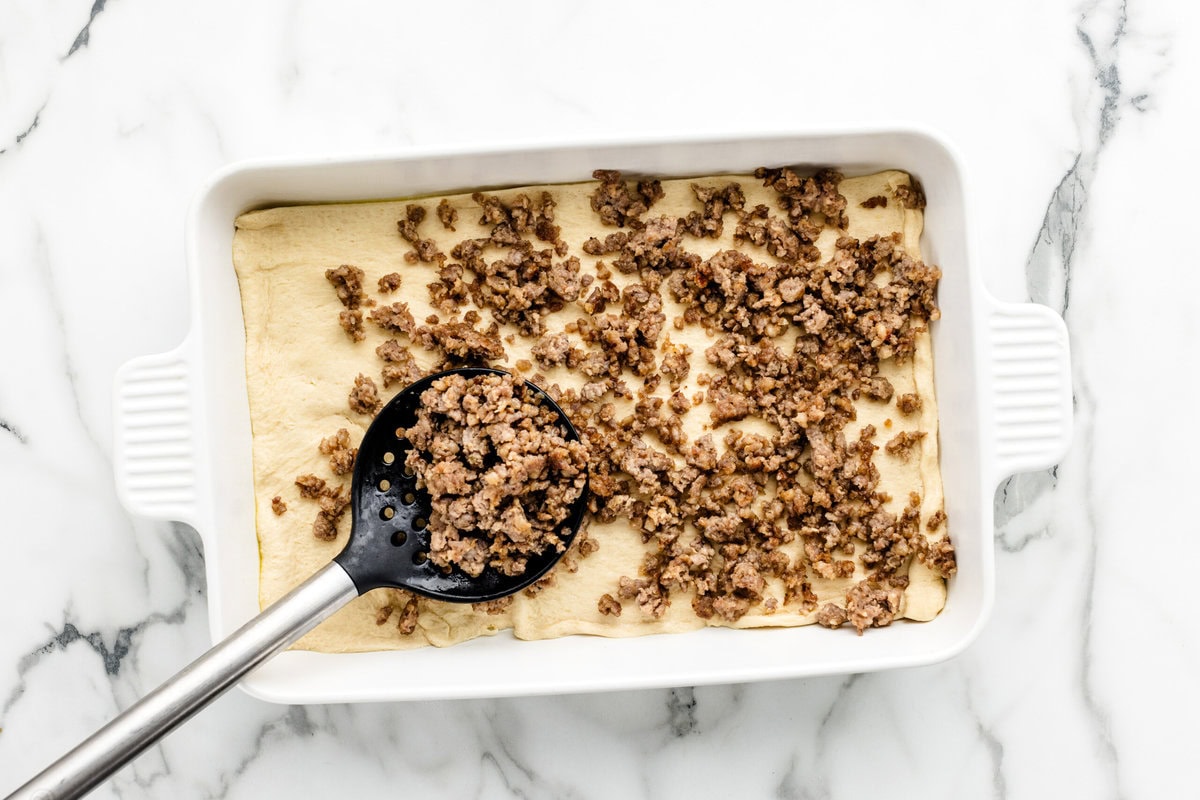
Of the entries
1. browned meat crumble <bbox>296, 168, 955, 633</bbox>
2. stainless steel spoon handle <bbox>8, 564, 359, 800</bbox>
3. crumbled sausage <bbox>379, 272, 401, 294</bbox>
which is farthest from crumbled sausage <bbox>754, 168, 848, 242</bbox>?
stainless steel spoon handle <bbox>8, 564, 359, 800</bbox>

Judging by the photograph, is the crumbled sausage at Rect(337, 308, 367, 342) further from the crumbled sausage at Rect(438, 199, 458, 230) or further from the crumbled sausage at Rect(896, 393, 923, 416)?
the crumbled sausage at Rect(896, 393, 923, 416)

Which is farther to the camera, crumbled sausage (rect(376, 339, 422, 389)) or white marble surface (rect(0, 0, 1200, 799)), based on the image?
white marble surface (rect(0, 0, 1200, 799))

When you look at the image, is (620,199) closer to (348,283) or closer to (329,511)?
(348,283)

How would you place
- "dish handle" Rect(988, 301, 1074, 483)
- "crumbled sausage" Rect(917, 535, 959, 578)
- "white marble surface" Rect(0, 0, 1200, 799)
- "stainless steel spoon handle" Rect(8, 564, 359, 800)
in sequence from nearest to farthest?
1. "stainless steel spoon handle" Rect(8, 564, 359, 800)
2. "dish handle" Rect(988, 301, 1074, 483)
3. "crumbled sausage" Rect(917, 535, 959, 578)
4. "white marble surface" Rect(0, 0, 1200, 799)

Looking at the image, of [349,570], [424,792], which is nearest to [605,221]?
[349,570]

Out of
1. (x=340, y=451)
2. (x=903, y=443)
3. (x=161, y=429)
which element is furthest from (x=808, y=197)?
(x=161, y=429)

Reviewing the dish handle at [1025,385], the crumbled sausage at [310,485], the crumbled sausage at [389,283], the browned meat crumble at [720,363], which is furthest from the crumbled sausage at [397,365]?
the dish handle at [1025,385]
